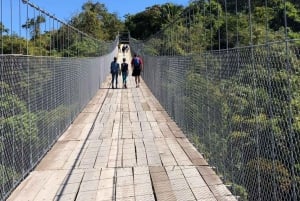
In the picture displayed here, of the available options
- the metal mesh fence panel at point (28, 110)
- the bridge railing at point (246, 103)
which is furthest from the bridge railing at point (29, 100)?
the bridge railing at point (246, 103)

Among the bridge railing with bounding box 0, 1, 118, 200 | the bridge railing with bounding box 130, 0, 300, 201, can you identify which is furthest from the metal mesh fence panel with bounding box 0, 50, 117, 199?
the bridge railing with bounding box 130, 0, 300, 201

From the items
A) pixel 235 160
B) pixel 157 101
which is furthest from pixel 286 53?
pixel 157 101

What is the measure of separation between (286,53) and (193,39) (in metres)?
5.00

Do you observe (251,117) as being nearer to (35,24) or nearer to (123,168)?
(123,168)

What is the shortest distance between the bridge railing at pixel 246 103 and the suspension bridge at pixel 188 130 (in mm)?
11

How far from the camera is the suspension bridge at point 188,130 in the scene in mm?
3561

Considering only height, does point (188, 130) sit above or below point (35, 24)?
below

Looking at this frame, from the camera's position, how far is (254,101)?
4.05 meters

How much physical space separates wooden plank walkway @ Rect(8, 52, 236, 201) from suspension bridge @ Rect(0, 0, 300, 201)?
0.01 metres

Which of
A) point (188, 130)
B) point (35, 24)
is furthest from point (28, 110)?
point (188, 130)

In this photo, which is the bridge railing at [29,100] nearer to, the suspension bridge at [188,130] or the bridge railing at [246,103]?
the suspension bridge at [188,130]

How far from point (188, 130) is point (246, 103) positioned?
407cm

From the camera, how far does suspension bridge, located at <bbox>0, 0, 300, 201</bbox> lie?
3.56 metres

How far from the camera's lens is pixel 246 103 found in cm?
432
